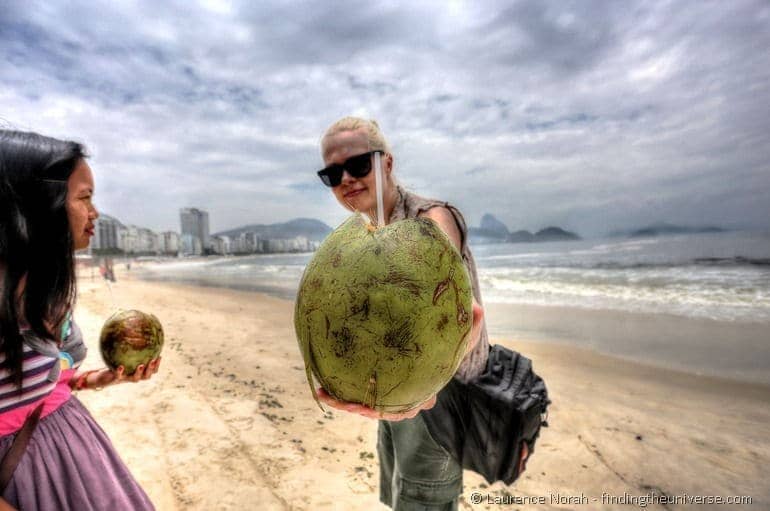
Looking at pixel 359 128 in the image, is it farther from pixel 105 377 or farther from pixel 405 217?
pixel 105 377

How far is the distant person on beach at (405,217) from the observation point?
4.74 feet

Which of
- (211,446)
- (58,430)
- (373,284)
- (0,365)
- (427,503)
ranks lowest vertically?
(211,446)

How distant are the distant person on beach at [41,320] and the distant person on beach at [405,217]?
823 mm

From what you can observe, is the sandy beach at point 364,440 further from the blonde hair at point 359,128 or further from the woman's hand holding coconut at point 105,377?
the blonde hair at point 359,128

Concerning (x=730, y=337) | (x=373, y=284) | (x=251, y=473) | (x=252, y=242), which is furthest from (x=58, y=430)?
(x=252, y=242)

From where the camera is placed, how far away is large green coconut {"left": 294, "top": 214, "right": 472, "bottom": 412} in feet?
3.09

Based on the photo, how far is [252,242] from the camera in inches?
2736

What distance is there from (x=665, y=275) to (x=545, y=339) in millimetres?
9013

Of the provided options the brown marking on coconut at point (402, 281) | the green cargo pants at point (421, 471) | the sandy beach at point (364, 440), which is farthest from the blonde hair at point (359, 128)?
the sandy beach at point (364, 440)

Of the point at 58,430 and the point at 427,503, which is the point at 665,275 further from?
the point at 58,430

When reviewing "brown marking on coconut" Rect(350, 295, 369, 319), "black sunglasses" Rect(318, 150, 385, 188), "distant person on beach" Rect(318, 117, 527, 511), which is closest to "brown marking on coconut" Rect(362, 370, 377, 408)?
"brown marking on coconut" Rect(350, 295, 369, 319)

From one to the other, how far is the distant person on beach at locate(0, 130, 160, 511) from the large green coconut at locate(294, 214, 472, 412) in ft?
2.64

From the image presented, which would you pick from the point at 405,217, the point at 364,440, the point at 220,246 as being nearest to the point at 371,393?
the point at 405,217

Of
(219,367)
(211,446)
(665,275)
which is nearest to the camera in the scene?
(211,446)
